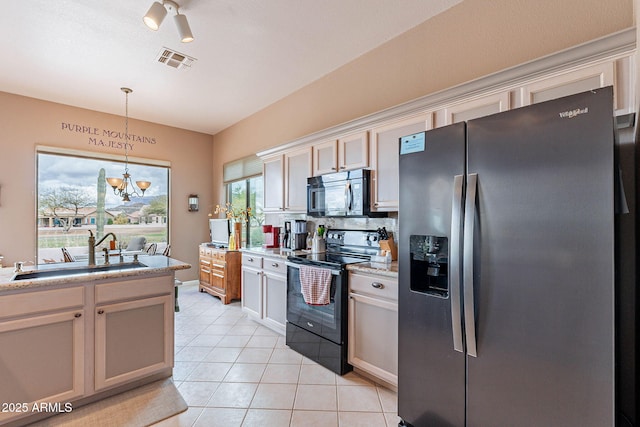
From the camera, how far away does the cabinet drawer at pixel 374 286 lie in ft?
6.94

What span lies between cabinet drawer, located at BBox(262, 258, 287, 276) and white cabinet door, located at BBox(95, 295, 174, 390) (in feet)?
3.58

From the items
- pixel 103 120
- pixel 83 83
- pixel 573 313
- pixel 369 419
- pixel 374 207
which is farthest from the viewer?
pixel 103 120

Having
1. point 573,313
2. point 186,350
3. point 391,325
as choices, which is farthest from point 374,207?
point 186,350

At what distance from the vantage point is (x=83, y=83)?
3697 mm

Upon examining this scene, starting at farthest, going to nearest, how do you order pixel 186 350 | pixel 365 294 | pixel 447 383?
pixel 186 350
pixel 365 294
pixel 447 383

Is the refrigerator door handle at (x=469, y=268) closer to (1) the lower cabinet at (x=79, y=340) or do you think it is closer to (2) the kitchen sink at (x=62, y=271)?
(1) the lower cabinet at (x=79, y=340)

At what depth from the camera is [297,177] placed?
348 cm

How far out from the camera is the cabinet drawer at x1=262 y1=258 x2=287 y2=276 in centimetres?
307

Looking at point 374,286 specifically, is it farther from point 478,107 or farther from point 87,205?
point 87,205

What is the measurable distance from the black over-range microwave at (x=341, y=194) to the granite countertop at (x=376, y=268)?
50cm

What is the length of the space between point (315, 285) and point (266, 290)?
0.98m

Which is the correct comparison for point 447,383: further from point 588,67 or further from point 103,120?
point 103,120

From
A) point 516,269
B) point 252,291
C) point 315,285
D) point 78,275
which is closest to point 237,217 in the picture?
point 252,291

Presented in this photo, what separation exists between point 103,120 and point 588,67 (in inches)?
233
